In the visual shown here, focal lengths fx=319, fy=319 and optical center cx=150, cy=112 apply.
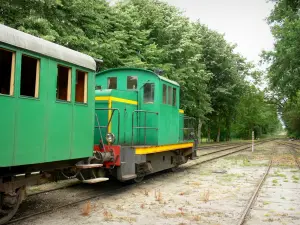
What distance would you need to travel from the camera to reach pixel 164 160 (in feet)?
35.4

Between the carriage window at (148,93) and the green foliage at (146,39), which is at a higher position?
the green foliage at (146,39)

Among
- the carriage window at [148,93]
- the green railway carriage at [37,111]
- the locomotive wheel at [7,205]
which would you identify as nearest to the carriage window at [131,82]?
the carriage window at [148,93]

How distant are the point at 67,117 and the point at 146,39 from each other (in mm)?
14451

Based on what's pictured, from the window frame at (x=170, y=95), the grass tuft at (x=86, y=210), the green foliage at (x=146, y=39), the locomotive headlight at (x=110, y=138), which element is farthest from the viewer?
the green foliage at (x=146, y=39)

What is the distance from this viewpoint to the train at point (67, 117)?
5066 mm

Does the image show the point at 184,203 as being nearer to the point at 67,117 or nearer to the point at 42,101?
the point at 67,117

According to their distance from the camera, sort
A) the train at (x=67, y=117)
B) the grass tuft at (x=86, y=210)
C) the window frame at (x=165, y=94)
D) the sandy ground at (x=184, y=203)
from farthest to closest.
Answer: the window frame at (x=165, y=94)
the grass tuft at (x=86, y=210)
the sandy ground at (x=184, y=203)
the train at (x=67, y=117)

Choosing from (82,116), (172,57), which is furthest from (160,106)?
(172,57)

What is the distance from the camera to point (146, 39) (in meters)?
19.8

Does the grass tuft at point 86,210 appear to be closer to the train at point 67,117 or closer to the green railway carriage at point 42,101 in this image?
the train at point 67,117

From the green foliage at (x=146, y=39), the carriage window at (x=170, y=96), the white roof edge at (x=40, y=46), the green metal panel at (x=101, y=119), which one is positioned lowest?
the green metal panel at (x=101, y=119)

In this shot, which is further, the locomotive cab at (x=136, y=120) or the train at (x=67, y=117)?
the locomotive cab at (x=136, y=120)

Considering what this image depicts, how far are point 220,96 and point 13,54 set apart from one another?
1125 inches

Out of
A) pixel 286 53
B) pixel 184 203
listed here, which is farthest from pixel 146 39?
pixel 184 203
